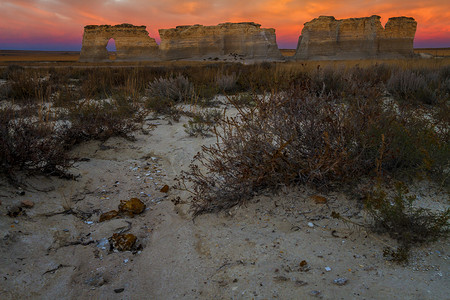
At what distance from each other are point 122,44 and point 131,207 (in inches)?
1880

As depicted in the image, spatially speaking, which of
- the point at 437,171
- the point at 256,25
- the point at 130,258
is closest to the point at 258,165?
the point at 130,258

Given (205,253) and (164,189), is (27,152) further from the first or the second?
(205,253)

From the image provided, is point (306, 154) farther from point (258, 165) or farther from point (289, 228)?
point (289, 228)

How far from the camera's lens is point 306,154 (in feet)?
8.98

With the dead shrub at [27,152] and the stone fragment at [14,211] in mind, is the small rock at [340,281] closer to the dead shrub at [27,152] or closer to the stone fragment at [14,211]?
the stone fragment at [14,211]

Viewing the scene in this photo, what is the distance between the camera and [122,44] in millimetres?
45531

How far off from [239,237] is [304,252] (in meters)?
0.53

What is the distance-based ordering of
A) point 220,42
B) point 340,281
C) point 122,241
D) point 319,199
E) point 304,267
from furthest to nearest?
1. point 220,42
2. point 319,199
3. point 122,241
4. point 304,267
5. point 340,281

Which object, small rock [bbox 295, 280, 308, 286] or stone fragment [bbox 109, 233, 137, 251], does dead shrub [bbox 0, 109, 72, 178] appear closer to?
stone fragment [bbox 109, 233, 137, 251]

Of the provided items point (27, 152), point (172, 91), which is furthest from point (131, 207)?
point (172, 91)

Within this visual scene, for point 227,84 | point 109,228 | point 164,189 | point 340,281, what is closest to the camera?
point 340,281

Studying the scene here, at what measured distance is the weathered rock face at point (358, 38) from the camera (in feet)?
135

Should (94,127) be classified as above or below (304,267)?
above

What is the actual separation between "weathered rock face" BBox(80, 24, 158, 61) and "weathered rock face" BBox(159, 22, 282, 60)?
2.63 metres
